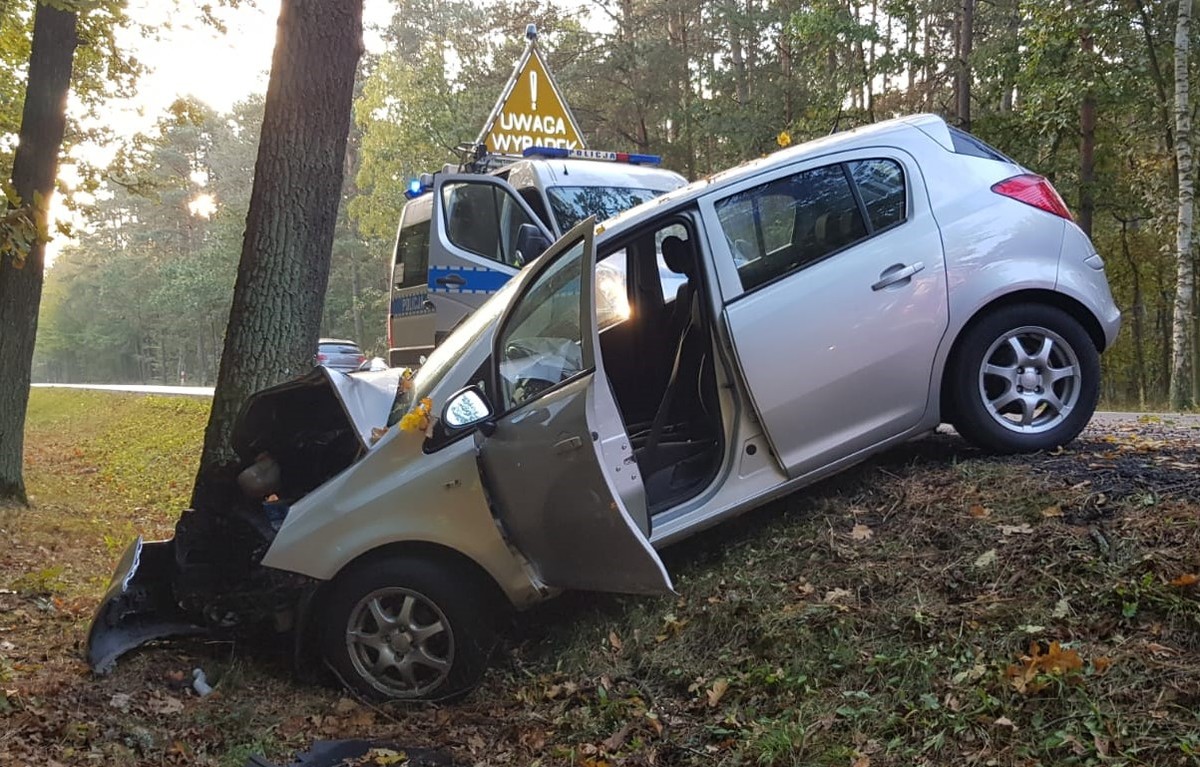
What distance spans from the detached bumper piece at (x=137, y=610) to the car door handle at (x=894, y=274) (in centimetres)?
360

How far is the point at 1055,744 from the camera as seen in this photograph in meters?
2.50

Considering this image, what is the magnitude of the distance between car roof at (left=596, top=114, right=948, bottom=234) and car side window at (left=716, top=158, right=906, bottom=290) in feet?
0.30

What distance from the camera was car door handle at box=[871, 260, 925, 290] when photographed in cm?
402

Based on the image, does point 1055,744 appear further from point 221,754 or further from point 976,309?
point 221,754

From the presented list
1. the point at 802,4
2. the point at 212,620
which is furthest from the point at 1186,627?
the point at 802,4

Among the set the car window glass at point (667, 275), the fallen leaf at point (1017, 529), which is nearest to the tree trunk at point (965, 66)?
the car window glass at point (667, 275)

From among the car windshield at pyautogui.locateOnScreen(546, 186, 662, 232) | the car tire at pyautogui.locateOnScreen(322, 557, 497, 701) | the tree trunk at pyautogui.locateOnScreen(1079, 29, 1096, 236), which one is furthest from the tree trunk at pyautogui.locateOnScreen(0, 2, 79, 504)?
the tree trunk at pyautogui.locateOnScreen(1079, 29, 1096, 236)

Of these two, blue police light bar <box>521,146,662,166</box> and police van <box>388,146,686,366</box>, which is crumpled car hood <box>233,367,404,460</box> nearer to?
police van <box>388,146,686,366</box>

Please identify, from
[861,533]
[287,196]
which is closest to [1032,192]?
[861,533]

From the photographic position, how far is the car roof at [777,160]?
4059 millimetres

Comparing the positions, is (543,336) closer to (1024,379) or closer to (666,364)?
(666,364)

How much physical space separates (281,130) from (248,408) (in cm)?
217

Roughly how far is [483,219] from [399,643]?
590cm

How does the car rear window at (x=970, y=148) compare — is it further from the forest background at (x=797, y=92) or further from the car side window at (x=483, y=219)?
the forest background at (x=797, y=92)
